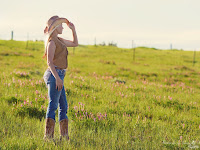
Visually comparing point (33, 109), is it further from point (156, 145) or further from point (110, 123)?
point (156, 145)

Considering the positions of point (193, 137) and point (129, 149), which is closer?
point (129, 149)

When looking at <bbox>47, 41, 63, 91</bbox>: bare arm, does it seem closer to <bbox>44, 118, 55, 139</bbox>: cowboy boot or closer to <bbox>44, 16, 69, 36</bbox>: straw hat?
<bbox>44, 16, 69, 36</bbox>: straw hat

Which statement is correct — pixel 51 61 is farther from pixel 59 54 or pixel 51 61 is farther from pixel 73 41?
pixel 73 41

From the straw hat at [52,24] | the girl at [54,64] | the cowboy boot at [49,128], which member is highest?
the straw hat at [52,24]

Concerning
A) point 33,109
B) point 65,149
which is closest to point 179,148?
point 65,149

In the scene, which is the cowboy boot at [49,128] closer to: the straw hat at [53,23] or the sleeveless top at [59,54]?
the sleeveless top at [59,54]

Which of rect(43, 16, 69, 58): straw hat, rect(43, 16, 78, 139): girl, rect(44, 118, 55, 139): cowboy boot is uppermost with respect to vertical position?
rect(43, 16, 69, 58): straw hat

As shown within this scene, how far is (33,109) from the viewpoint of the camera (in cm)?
634

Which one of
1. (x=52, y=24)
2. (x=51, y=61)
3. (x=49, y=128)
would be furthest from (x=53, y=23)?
(x=49, y=128)

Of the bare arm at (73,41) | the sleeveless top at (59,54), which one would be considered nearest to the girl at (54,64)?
the sleeveless top at (59,54)

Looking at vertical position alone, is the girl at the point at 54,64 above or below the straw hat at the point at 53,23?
below

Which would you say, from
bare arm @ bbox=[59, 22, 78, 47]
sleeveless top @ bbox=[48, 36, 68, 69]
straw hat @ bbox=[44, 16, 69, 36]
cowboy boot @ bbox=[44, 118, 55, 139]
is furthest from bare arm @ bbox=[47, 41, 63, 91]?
cowboy boot @ bbox=[44, 118, 55, 139]

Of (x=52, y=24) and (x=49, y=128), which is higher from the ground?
(x=52, y=24)

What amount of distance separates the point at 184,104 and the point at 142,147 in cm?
441
